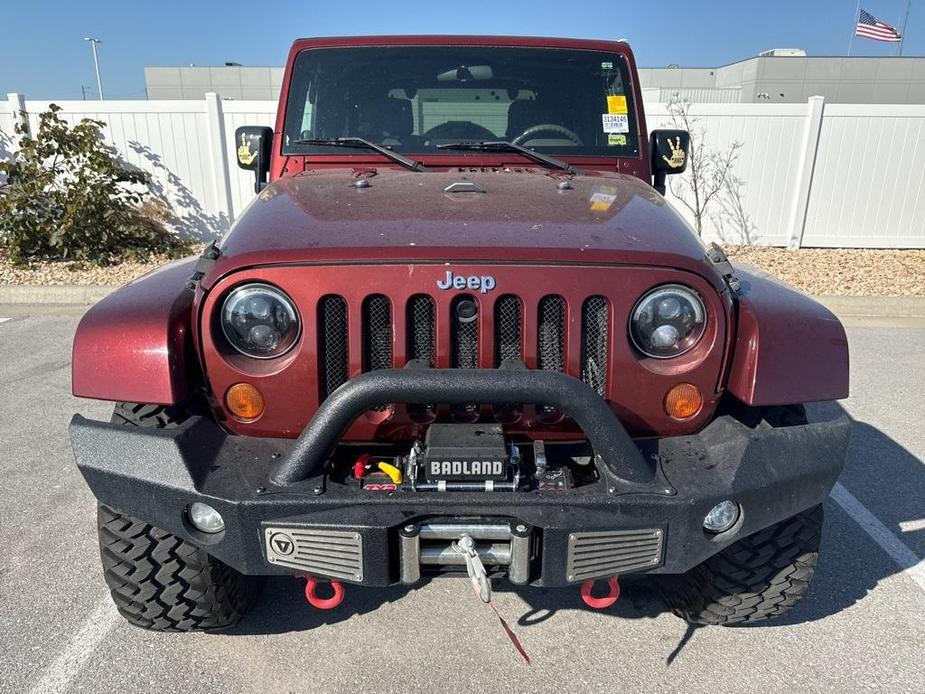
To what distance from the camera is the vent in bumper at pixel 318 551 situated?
5.92 feet

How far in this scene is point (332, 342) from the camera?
199cm

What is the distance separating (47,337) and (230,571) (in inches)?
190

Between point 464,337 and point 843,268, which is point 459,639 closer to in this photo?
point 464,337

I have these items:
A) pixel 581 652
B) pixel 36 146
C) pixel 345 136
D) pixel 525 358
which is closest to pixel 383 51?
pixel 345 136

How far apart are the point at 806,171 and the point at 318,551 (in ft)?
30.1

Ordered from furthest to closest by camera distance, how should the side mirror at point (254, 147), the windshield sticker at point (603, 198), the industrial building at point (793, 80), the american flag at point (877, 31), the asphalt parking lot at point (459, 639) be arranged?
the industrial building at point (793, 80) → the american flag at point (877, 31) → the side mirror at point (254, 147) → the windshield sticker at point (603, 198) → the asphalt parking lot at point (459, 639)

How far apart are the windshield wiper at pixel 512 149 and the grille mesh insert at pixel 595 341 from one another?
1.23 m

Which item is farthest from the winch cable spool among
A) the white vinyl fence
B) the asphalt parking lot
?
the white vinyl fence

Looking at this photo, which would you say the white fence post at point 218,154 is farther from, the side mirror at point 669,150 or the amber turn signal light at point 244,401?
the amber turn signal light at point 244,401

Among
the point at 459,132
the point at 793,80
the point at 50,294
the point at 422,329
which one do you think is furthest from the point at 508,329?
the point at 793,80

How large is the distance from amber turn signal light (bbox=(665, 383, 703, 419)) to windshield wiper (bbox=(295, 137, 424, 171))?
1.53 meters

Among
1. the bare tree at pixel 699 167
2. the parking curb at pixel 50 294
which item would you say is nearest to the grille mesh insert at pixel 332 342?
the parking curb at pixel 50 294

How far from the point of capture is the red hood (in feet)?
6.39

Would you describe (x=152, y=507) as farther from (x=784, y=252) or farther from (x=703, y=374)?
(x=784, y=252)
